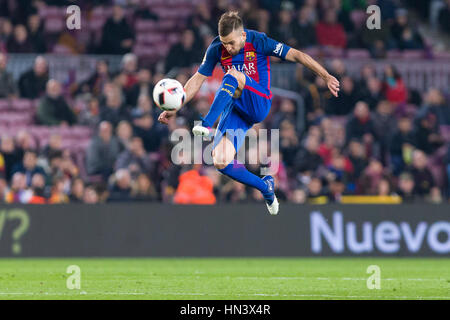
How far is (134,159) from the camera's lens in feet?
62.6

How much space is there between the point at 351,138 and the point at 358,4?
5.14 metres

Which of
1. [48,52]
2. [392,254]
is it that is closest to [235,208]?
[392,254]

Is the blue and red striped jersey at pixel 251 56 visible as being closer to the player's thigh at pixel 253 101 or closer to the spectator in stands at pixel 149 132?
the player's thigh at pixel 253 101

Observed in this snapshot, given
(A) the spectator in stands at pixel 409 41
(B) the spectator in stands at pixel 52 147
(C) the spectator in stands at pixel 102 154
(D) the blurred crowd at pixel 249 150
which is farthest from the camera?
(A) the spectator in stands at pixel 409 41

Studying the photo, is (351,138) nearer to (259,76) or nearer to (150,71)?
(150,71)

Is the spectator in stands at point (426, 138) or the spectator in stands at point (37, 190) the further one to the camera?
the spectator in stands at point (426, 138)

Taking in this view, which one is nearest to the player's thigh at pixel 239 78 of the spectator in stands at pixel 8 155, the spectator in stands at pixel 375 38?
the spectator in stands at pixel 8 155

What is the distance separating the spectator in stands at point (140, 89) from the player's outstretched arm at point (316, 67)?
9386 millimetres

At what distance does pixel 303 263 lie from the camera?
1653 cm

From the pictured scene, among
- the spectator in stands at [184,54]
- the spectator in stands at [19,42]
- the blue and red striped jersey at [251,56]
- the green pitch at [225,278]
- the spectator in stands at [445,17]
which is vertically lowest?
the green pitch at [225,278]

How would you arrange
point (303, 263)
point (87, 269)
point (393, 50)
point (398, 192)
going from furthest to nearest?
point (393, 50) < point (398, 192) < point (303, 263) < point (87, 269)

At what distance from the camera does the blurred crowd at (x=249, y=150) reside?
18547mm

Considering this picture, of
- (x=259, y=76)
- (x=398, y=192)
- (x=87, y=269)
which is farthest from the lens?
(x=398, y=192)

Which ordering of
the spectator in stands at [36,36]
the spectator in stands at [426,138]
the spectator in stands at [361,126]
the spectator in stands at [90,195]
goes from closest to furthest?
the spectator in stands at [90,195], the spectator in stands at [361,126], the spectator in stands at [426,138], the spectator in stands at [36,36]
